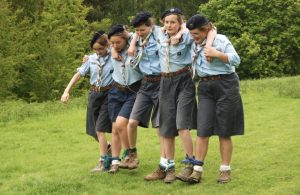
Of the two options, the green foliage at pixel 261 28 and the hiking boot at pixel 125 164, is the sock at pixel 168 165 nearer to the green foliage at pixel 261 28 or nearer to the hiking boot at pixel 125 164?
the hiking boot at pixel 125 164

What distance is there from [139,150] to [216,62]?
126 inches

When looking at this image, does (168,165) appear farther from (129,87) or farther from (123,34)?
(123,34)

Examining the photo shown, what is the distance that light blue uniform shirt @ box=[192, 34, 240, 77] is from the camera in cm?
624

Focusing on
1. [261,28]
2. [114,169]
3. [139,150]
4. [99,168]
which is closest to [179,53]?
[114,169]

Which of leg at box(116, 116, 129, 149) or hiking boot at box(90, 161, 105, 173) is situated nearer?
leg at box(116, 116, 129, 149)

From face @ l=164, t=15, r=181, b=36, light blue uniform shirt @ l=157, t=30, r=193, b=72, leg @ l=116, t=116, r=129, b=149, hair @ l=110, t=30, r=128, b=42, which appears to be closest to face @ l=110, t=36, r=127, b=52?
hair @ l=110, t=30, r=128, b=42

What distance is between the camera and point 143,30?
A: 680cm

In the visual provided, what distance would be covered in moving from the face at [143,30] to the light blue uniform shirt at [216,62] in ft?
2.28

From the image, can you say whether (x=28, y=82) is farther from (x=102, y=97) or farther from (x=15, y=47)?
(x=102, y=97)

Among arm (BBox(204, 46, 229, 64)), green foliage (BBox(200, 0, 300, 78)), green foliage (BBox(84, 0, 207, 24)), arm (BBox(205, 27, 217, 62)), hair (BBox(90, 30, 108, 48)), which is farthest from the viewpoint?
green foliage (BBox(84, 0, 207, 24))

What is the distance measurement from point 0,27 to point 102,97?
784 inches

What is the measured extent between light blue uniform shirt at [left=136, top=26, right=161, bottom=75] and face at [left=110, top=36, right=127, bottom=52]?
0.28 meters

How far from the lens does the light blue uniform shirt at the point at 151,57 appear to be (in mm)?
6816

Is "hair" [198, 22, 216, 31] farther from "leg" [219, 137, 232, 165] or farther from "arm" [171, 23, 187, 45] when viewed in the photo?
"leg" [219, 137, 232, 165]
